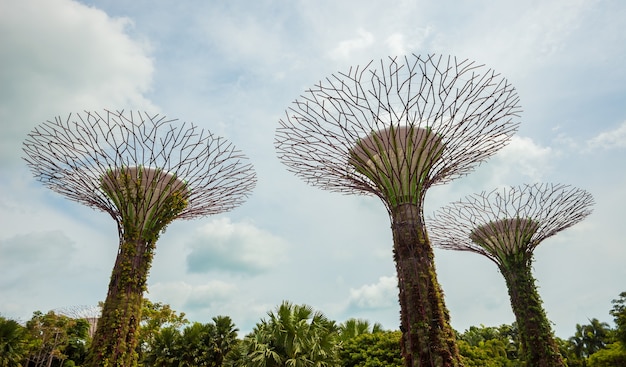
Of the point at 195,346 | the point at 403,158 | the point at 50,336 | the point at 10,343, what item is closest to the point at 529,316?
the point at 403,158

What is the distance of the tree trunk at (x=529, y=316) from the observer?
1716 cm

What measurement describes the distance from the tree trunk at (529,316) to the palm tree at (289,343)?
861 centimetres

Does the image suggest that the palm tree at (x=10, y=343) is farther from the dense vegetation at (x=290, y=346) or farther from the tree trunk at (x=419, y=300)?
the tree trunk at (x=419, y=300)

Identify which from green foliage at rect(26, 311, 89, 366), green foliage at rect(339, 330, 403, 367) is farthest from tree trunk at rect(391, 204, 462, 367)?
green foliage at rect(26, 311, 89, 366)

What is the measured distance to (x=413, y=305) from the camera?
1038 cm

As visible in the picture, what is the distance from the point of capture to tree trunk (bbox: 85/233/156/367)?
11.4m

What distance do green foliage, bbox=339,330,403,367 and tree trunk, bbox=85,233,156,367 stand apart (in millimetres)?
8850

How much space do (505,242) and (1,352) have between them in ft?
81.6

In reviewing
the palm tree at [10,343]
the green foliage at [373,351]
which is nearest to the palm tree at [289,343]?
the green foliage at [373,351]

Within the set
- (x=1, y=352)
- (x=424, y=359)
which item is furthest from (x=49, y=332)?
(x=424, y=359)

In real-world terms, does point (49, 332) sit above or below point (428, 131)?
below

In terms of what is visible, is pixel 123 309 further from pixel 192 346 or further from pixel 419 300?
pixel 419 300

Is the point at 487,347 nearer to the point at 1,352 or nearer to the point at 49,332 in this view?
the point at 1,352

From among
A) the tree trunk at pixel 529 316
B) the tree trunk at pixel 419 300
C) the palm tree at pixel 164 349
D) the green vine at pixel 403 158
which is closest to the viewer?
the tree trunk at pixel 419 300
